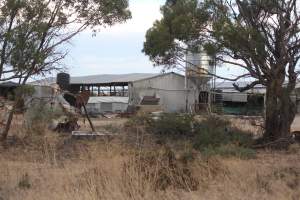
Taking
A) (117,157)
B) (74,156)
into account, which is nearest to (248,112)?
(74,156)

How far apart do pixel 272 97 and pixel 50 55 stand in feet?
25.4

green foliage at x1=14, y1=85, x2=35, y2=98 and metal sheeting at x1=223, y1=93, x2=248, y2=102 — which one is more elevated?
green foliage at x1=14, y1=85, x2=35, y2=98

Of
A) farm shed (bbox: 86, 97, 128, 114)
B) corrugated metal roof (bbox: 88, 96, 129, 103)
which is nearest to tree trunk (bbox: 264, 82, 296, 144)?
farm shed (bbox: 86, 97, 128, 114)

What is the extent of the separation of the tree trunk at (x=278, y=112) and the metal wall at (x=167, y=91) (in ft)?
87.2

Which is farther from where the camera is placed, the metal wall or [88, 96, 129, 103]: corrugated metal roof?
[88, 96, 129, 103]: corrugated metal roof

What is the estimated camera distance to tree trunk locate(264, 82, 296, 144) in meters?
20.4

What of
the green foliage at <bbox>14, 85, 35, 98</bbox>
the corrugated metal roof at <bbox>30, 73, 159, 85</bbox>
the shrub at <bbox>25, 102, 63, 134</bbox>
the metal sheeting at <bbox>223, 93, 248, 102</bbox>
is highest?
the corrugated metal roof at <bbox>30, 73, 159, 85</bbox>

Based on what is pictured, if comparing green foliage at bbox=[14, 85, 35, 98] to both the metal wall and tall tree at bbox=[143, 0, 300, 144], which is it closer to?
tall tree at bbox=[143, 0, 300, 144]

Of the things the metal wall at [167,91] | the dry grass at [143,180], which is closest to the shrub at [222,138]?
the dry grass at [143,180]

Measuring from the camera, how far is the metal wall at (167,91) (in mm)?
49562

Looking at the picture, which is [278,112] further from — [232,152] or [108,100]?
[108,100]

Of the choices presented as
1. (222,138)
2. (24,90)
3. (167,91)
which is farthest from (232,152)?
(167,91)

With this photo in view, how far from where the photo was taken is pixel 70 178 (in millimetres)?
10578

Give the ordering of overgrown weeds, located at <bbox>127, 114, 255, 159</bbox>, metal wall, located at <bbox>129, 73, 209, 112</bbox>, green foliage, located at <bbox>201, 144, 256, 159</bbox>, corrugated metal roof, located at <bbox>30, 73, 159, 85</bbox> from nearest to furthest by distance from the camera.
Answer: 1. green foliage, located at <bbox>201, 144, 256, 159</bbox>
2. overgrown weeds, located at <bbox>127, 114, 255, 159</bbox>
3. metal wall, located at <bbox>129, 73, 209, 112</bbox>
4. corrugated metal roof, located at <bbox>30, 73, 159, 85</bbox>
